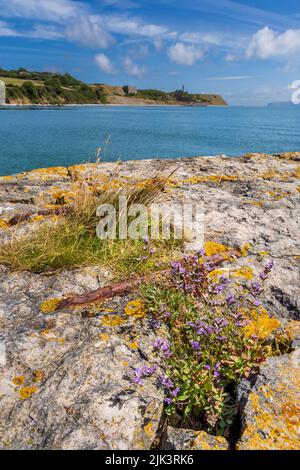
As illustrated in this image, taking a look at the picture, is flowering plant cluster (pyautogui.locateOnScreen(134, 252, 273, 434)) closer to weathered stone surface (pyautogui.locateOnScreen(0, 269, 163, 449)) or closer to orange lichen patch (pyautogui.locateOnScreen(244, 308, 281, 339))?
orange lichen patch (pyautogui.locateOnScreen(244, 308, 281, 339))

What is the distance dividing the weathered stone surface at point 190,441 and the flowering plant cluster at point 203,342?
7.3 inches

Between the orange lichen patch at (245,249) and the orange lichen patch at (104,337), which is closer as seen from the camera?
the orange lichen patch at (104,337)

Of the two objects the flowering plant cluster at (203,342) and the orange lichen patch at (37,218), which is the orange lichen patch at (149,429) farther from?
the orange lichen patch at (37,218)

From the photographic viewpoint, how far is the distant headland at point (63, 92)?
12356 centimetres

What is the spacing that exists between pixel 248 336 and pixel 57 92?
152140mm

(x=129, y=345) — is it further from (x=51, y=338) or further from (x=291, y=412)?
(x=291, y=412)

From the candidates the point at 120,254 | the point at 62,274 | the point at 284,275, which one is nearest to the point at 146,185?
the point at 120,254

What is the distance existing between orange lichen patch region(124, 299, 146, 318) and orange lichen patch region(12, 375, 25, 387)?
892mm

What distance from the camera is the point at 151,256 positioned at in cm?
348

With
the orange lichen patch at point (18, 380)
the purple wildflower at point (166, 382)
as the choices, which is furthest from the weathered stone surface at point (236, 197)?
the orange lichen patch at point (18, 380)

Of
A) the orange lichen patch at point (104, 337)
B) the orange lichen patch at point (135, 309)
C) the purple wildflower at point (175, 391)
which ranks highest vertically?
the orange lichen patch at point (135, 309)

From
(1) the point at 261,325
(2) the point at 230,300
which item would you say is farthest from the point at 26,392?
(1) the point at 261,325

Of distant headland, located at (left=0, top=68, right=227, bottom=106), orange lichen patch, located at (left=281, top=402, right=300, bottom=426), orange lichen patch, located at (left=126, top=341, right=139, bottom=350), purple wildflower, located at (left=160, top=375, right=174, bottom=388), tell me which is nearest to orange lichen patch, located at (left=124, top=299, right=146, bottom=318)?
orange lichen patch, located at (left=126, top=341, right=139, bottom=350)

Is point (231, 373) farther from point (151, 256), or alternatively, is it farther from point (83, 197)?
Result: point (83, 197)
